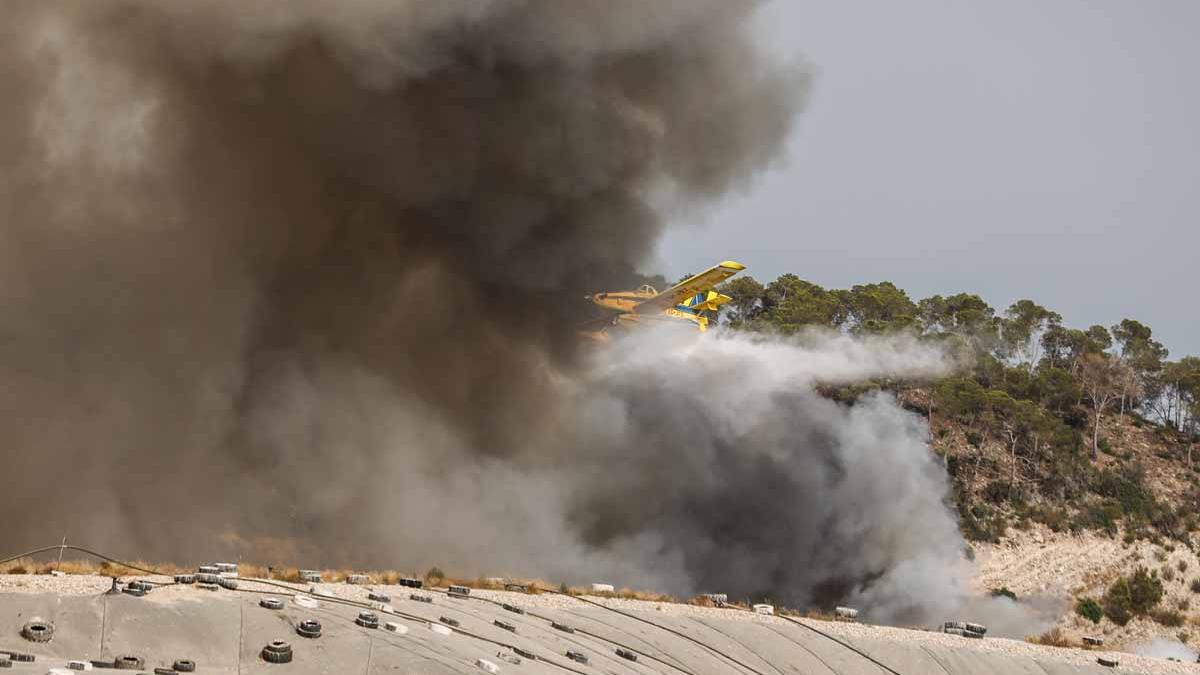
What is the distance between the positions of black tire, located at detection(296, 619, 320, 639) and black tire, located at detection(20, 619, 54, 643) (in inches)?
167

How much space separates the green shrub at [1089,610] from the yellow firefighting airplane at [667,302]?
1929 cm

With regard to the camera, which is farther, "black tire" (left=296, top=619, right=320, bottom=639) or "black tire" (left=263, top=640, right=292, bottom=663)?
"black tire" (left=296, top=619, right=320, bottom=639)

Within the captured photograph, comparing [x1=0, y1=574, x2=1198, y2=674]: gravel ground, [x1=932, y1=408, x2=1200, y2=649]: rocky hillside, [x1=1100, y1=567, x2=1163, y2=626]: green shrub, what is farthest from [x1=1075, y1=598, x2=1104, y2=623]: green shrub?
[x1=0, y1=574, x2=1198, y2=674]: gravel ground

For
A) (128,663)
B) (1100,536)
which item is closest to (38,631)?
(128,663)

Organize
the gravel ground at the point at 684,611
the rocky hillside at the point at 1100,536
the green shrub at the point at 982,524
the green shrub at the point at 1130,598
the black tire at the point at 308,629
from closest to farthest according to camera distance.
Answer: the black tire at the point at 308,629
the gravel ground at the point at 684,611
the green shrub at the point at 1130,598
the rocky hillside at the point at 1100,536
the green shrub at the point at 982,524

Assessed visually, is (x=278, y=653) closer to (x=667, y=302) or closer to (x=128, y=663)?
(x=128, y=663)

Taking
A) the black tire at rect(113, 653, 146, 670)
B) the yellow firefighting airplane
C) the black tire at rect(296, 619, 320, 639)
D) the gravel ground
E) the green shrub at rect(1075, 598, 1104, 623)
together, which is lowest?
the black tire at rect(113, 653, 146, 670)

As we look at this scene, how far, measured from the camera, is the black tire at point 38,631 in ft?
78.8

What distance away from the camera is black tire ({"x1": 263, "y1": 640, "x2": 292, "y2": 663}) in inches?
955

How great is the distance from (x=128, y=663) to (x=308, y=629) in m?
3.41

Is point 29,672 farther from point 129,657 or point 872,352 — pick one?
point 872,352

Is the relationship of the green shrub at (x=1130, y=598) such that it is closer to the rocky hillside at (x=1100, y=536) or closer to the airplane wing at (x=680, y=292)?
the rocky hillside at (x=1100, y=536)

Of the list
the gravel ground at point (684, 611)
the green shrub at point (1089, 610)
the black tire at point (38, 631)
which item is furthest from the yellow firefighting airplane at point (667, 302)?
the black tire at point (38, 631)

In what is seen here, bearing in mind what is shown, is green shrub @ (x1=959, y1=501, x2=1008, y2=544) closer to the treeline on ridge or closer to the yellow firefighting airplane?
the treeline on ridge
